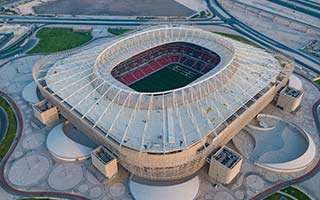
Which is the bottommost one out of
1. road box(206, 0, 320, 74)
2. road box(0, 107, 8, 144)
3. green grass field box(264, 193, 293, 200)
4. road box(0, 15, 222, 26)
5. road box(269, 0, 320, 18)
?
green grass field box(264, 193, 293, 200)

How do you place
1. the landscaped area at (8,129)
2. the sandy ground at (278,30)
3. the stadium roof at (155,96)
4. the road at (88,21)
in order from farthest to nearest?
the road at (88,21), the sandy ground at (278,30), the landscaped area at (8,129), the stadium roof at (155,96)

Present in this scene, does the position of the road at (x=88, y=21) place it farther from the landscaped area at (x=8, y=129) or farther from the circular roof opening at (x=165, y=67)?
the landscaped area at (x=8, y=129)

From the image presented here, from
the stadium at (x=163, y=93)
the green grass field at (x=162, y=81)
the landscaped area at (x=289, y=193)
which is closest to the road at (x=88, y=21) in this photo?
the stadium at (x=163, y=93)

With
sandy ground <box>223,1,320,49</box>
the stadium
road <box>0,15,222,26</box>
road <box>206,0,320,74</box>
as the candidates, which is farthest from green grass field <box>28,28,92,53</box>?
sandy ground <box>223,1,320,49</box>

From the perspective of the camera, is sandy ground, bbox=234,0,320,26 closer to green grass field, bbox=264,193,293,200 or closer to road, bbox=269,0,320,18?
road, bbox=269,0,320,18

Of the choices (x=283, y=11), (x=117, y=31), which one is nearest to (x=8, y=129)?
(x=117, y=31)

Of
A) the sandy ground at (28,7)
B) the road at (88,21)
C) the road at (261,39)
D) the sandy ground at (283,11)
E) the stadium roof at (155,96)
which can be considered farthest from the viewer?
the sandy ground at (28,7)

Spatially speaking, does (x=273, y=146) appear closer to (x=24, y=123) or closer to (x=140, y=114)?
(x=140, y=114)
